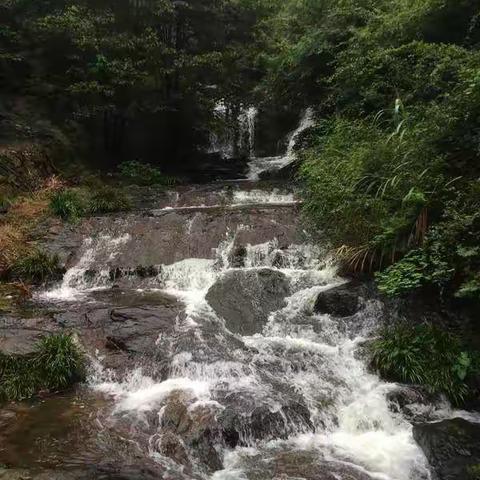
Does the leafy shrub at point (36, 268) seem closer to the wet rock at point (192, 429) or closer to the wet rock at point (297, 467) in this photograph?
the wet rock at point (192, 429)

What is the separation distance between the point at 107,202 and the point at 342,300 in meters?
8.14

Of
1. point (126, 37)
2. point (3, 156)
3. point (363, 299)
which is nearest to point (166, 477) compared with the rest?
point (363, 299)

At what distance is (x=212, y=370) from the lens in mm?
6863

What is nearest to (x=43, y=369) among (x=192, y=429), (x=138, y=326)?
(x=138, y=326)

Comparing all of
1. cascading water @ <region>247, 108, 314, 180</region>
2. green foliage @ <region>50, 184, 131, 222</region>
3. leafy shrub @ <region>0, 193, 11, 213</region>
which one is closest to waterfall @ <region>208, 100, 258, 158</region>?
cascading water @ <region>247, 108, 314, 180</region>

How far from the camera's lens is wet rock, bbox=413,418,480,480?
493 cm

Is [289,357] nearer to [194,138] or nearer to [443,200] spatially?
[443,200]

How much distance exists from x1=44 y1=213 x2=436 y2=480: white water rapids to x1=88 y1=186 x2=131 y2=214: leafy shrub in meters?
4.31

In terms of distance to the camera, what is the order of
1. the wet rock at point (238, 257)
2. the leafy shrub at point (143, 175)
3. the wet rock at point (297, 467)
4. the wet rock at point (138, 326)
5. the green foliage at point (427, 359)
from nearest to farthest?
the wet rock at point (297, 467), the green foliage at point (427, 359), the wet rock at point (138, 326), the wet rock at point (238, 257), the leafy shrub at point (143, 175)

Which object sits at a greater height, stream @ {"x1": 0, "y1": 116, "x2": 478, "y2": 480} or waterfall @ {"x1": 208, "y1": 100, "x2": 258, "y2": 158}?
waterfall @ {"x1": 208, "y1": 100, "x2": 258, "y2": 158}

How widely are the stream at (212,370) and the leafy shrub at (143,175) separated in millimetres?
5283

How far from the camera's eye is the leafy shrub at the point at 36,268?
10.1 metres

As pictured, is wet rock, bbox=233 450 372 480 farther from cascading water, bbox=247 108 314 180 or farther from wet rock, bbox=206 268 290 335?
cascading water, bbox=247 108 314 180

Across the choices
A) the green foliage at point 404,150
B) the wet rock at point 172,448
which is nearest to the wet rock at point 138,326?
the wet rock at point 172,448
